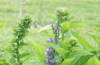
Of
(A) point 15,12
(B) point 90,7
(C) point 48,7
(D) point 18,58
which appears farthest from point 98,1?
(D) point 18,58

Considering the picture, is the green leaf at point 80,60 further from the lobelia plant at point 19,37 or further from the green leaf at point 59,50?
the lobelia plant at point 19,37

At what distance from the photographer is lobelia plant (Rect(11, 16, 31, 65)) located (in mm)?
1716

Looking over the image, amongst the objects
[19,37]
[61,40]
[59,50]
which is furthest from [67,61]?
[19,37]

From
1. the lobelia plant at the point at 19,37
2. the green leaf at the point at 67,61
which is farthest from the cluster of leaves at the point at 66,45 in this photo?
the lobelia plant at the point at 19,37

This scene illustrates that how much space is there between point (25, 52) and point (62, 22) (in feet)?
1.14

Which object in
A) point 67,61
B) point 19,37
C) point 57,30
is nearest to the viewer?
point 67,61

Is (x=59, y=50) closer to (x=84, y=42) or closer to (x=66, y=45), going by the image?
(x=66, y=45)

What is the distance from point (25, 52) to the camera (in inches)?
69.5

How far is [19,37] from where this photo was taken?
5.85ft

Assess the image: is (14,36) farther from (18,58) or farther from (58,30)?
(58,30)

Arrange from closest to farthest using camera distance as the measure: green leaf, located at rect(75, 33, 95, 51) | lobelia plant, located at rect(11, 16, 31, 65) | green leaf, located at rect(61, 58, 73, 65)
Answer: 1. green leaf, located at rect(61, 58, 73, 65)
2. green leaf, located at rect(75, 33, 95, 51)
3. lobelia plant, located at rect(11, 16, 31, 65)

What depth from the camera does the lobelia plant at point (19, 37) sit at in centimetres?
172

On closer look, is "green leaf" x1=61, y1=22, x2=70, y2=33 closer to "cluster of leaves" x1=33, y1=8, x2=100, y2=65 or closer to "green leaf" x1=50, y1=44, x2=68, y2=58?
"cluster of leaves" x1=33, y1=8, x2=100, y2=65

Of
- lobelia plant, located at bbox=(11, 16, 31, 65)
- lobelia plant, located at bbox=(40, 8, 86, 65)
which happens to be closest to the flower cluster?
lobelia plant, located at bbox=(40, 8, 86, 65)
